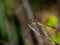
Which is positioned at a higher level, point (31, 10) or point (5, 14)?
point (31, 10)

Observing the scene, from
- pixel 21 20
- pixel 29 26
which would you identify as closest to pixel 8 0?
pixel 21 20

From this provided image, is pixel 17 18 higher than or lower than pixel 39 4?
lower

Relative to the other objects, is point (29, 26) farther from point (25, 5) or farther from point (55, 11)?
point (55, 11)

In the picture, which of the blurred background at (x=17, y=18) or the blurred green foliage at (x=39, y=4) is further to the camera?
the blurred green foliage at (x=39, y=4)

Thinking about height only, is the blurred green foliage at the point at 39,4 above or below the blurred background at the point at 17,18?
above

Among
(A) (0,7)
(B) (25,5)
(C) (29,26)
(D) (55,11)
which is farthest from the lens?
(D) (55,11)

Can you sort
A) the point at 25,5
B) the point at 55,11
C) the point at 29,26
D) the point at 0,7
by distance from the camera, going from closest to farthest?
the point at 29,26 → the point at 0,7 → the point at 25,5 → the point at 55,11

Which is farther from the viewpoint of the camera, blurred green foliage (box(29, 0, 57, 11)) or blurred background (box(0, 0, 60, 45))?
blurred green foliage (box(29, 0, 57, 11))

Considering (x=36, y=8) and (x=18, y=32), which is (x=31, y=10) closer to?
(x=36, y=8)

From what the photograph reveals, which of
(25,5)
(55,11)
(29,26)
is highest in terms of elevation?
(55,11)

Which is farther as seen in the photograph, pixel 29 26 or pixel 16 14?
pixel 16 14

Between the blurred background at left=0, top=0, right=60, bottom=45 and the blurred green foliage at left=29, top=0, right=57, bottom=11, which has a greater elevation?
the blurred green foliage at left=29, top=0, right=57, bottom=11
